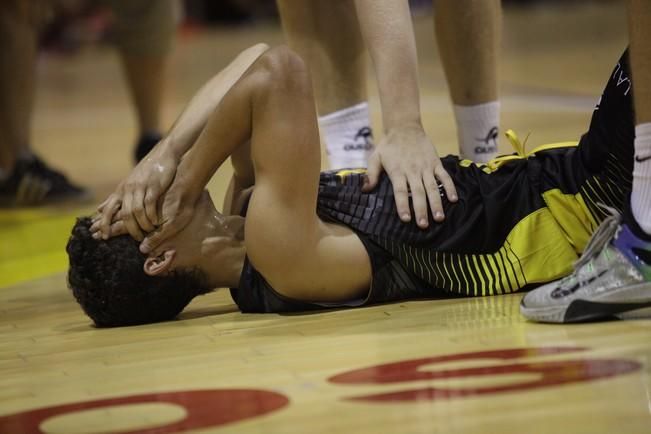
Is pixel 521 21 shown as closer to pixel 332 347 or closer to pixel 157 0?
pixel 157 0

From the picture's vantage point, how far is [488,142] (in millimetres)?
2969

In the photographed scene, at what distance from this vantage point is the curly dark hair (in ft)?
7.48

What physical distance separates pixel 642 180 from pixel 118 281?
94 centimetres

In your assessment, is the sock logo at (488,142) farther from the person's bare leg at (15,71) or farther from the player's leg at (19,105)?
the person's bare leg at (15,71)

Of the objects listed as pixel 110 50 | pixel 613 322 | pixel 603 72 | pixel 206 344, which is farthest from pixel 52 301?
pixel 110 50

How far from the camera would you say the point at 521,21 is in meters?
12.5

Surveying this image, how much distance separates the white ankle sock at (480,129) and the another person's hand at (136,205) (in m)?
0.88

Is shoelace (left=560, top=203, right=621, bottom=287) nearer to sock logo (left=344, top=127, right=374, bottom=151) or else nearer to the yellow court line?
sock logo (left=344, top=127, right=374, bottom=151)

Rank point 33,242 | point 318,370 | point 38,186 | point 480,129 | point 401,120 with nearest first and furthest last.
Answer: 1. point 318,370
2. point 401,120
3. point 480,129
4. point 33,242
5. point 38,186

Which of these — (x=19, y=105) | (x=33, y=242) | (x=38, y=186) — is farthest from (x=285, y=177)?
(x=19, y=105)

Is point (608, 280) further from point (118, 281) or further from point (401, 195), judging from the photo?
point (118, 281)

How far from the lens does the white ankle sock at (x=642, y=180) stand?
199 centimetres

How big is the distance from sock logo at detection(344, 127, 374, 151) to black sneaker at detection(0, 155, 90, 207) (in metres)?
1.44

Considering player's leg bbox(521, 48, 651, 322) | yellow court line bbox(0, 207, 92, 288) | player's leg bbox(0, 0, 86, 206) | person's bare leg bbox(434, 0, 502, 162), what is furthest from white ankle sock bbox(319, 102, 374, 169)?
player's leg bbox(0, 0, 86, 206)
